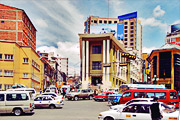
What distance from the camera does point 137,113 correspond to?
489 inches

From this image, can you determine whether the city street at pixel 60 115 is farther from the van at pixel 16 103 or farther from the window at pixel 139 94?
the window at pixel 139 94

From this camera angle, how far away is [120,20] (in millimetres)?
124125

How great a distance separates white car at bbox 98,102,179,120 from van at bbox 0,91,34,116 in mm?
7827

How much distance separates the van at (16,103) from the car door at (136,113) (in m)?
8.94

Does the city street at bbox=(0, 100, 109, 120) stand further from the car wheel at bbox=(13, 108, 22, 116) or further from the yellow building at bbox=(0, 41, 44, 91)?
the yellow building at bbox=(0, 41, 44, 91)

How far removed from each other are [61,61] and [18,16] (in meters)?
98.7

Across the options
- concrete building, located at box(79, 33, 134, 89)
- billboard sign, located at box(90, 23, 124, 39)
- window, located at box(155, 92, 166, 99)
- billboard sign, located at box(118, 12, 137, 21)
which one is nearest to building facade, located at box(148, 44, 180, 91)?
concrete building, located at box(79, 33, 134, 89)

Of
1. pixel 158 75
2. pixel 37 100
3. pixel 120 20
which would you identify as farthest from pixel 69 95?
pixel 120 20

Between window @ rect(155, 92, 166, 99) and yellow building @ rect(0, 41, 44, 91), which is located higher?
yellow building @ rect(0, 41, 44, 91)

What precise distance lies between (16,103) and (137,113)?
1043 cm

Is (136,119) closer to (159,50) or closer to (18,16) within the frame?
(159,50)

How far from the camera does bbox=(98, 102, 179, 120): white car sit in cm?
1205

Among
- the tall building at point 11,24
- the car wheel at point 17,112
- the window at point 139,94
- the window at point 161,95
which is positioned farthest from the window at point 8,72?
the window at point 161,95

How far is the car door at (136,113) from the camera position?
1222 centimetres
